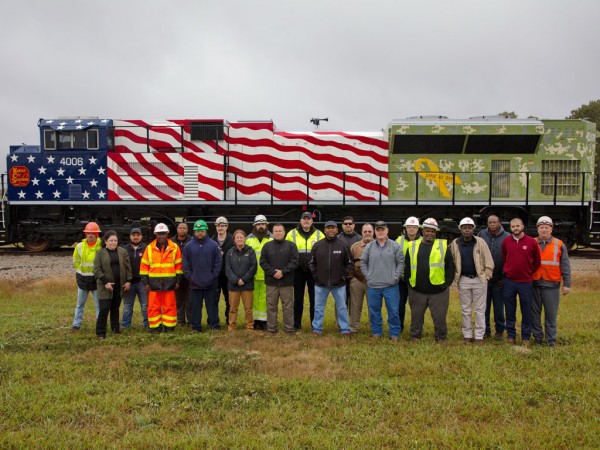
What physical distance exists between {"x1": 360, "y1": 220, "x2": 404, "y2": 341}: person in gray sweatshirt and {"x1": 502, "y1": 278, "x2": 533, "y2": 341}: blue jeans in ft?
4.66

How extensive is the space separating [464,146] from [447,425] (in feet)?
37.7

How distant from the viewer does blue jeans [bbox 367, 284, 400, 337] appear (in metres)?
6.73

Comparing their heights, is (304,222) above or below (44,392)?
above

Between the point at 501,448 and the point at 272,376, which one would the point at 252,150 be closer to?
the point at 272,376

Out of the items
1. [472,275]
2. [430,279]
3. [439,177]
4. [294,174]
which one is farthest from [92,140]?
[472,275]

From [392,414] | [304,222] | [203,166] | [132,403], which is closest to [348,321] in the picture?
[304,222]

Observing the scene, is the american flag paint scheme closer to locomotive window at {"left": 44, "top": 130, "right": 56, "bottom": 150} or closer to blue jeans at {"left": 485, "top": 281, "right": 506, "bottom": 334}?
locomotive window at {"left": 44, "top": 130, "right": 56, "bottom": 150}

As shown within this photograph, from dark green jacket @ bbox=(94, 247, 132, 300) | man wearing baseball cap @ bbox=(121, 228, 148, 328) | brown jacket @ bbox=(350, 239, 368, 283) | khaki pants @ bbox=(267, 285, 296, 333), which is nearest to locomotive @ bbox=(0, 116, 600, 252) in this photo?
man wearing baseball cap @ bbox=(121, 228, 148, 328)

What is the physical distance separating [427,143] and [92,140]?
31.7 feet

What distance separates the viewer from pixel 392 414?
4223mm

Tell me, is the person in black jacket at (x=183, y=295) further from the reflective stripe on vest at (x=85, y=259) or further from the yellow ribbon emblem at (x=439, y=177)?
the yellow ribbon emblem at (x=439, y=177)

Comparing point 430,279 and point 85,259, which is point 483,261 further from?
point 85,259

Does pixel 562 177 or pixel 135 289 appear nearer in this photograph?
pixel 135 289

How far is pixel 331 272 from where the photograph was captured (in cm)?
704
